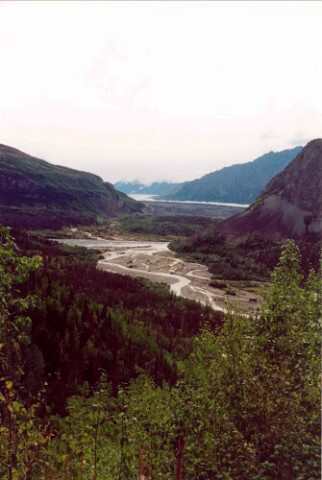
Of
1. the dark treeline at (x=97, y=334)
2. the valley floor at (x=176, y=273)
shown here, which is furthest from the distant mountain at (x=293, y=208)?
the dark treeline at (x=97, y=334)

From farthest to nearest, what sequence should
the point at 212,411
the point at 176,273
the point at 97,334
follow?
the point at 176,273
the point at 97,334
the point at 212,411

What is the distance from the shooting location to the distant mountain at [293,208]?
552 feet

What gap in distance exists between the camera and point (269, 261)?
154750mm

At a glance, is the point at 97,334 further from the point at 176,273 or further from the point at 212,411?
the point at 176,273

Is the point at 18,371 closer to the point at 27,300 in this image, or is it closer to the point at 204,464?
the point at 27,300

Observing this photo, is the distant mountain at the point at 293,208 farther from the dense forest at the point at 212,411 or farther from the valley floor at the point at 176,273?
the dense forest at the point at 212,411

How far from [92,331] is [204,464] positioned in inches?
1794

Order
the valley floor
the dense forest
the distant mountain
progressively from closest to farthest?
the dense forest < the valley floor < the distant mountain

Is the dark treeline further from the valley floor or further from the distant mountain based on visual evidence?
the distant mountain

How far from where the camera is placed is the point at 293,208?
591 ft

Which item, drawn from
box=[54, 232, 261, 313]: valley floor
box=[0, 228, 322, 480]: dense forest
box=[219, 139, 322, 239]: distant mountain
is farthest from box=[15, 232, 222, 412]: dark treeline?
box=[219, 139, 322, 239]: distant mountain

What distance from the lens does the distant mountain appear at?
168125mm

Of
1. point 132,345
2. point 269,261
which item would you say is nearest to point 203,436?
point 132,345

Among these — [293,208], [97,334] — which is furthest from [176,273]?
[97,334]
